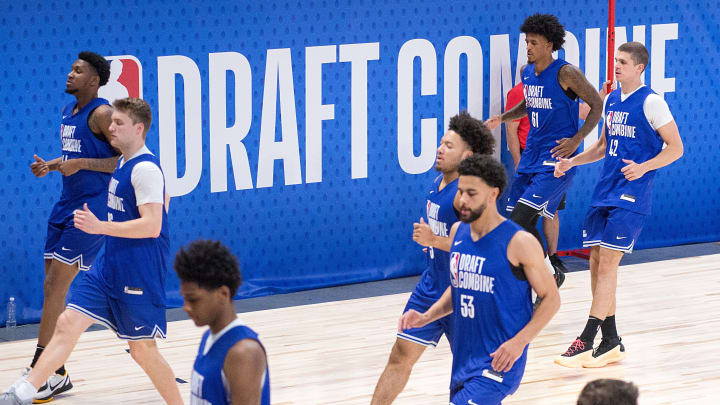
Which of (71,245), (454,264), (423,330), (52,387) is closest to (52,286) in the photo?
(71,245)

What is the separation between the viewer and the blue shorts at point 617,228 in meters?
7.50

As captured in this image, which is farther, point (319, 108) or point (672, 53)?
point (672, 53)

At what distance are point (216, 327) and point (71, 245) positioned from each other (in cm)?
342

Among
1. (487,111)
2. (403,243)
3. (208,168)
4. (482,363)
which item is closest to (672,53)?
(487,111)

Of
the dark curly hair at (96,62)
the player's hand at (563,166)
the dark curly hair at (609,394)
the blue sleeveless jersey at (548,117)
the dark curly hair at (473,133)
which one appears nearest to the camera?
the dark curly hair at (609,394)

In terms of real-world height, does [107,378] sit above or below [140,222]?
below

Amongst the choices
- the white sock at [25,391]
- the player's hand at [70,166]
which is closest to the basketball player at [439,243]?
the white sock at [25,391]

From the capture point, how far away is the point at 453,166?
19.0 ft

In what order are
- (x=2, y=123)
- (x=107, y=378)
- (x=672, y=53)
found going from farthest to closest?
(x=672, y=53)
(x=2, y=123)
(x=107, y=378)

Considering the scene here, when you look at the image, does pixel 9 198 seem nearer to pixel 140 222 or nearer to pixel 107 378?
pixel 107 378

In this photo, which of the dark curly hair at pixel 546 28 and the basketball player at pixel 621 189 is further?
the dark curly hair at pixel 546 28

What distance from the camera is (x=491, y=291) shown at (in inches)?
197

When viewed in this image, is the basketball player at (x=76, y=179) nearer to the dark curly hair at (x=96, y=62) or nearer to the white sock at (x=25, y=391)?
the dark curly hair at (x=96, y=62)

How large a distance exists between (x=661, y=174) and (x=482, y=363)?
6372 mm
